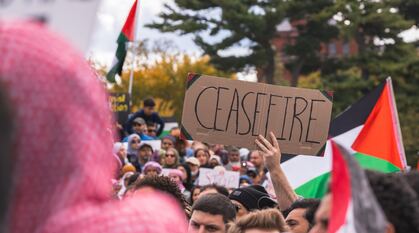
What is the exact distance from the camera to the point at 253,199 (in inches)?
245

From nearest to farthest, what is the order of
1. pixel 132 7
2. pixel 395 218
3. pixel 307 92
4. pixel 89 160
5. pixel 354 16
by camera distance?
1. pixel 89 160
2. pixel 395 218
3. pixel 307 92
4. pixel 132 7
5. pixel 354 16

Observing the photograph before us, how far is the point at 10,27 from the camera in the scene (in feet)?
4.30

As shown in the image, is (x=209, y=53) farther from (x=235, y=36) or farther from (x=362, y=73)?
(x=362, y=73)

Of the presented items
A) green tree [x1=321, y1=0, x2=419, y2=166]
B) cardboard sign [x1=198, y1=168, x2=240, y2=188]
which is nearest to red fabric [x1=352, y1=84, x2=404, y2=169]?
cardboard sign [x1=198, y1=168, x2=240, y2=188]

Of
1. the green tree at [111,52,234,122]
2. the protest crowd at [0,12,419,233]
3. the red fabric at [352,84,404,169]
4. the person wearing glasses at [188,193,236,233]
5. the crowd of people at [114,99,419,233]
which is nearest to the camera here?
the protest crowd at [0,12,419,233]

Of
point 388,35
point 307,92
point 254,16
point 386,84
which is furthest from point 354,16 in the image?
point 307,92

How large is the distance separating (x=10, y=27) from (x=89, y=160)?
0.68ft

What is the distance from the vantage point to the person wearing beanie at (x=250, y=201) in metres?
6.19

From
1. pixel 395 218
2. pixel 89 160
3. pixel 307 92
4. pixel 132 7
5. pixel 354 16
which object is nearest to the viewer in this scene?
pixel 89 160

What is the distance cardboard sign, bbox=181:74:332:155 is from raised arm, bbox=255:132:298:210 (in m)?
0.60

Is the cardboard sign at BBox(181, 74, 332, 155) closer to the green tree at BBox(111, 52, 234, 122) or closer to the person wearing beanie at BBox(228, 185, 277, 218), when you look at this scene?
the person wearing beanie at BBox(228, 185, 277, 218)

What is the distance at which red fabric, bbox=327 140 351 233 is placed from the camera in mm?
1574

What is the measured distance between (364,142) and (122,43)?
3.74 metres

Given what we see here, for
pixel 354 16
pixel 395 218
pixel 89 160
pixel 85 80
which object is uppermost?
pixel 354 16
